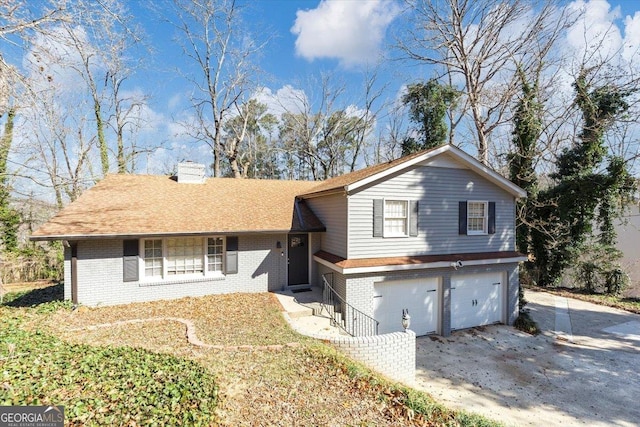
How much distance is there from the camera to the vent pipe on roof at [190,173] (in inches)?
510

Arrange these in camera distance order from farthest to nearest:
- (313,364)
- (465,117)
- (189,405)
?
(465,117) → (313,364) → (189,405)

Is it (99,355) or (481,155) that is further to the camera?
(481,155)

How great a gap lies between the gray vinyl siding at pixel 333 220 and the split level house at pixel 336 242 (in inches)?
2.6

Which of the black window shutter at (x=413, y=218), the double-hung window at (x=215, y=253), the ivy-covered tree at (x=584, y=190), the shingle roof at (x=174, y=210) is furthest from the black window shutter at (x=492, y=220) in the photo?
the double-hung window at (x=215, y=253)

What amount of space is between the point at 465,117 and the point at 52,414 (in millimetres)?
23885

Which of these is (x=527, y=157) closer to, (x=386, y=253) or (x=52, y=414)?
(x=386, y=253)

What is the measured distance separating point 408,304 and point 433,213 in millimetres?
3308

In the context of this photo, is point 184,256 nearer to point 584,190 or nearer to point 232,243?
point 232,243

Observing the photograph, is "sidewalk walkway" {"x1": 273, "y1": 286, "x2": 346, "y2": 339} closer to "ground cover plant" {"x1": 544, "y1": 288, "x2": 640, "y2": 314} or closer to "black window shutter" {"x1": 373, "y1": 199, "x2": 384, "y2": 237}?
"black window shutter" {"x1": 373, "y1": 199, "x2": 384, "y2": 237}

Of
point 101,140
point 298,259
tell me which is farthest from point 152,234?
point 101,140

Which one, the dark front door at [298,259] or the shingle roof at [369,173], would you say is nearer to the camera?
the shingle roof at [369,173]

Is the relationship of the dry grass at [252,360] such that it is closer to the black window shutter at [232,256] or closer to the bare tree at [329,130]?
the black window shutter at [232,256]

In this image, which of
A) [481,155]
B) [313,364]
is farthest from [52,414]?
[481,155]

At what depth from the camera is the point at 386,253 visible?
9.80 m
